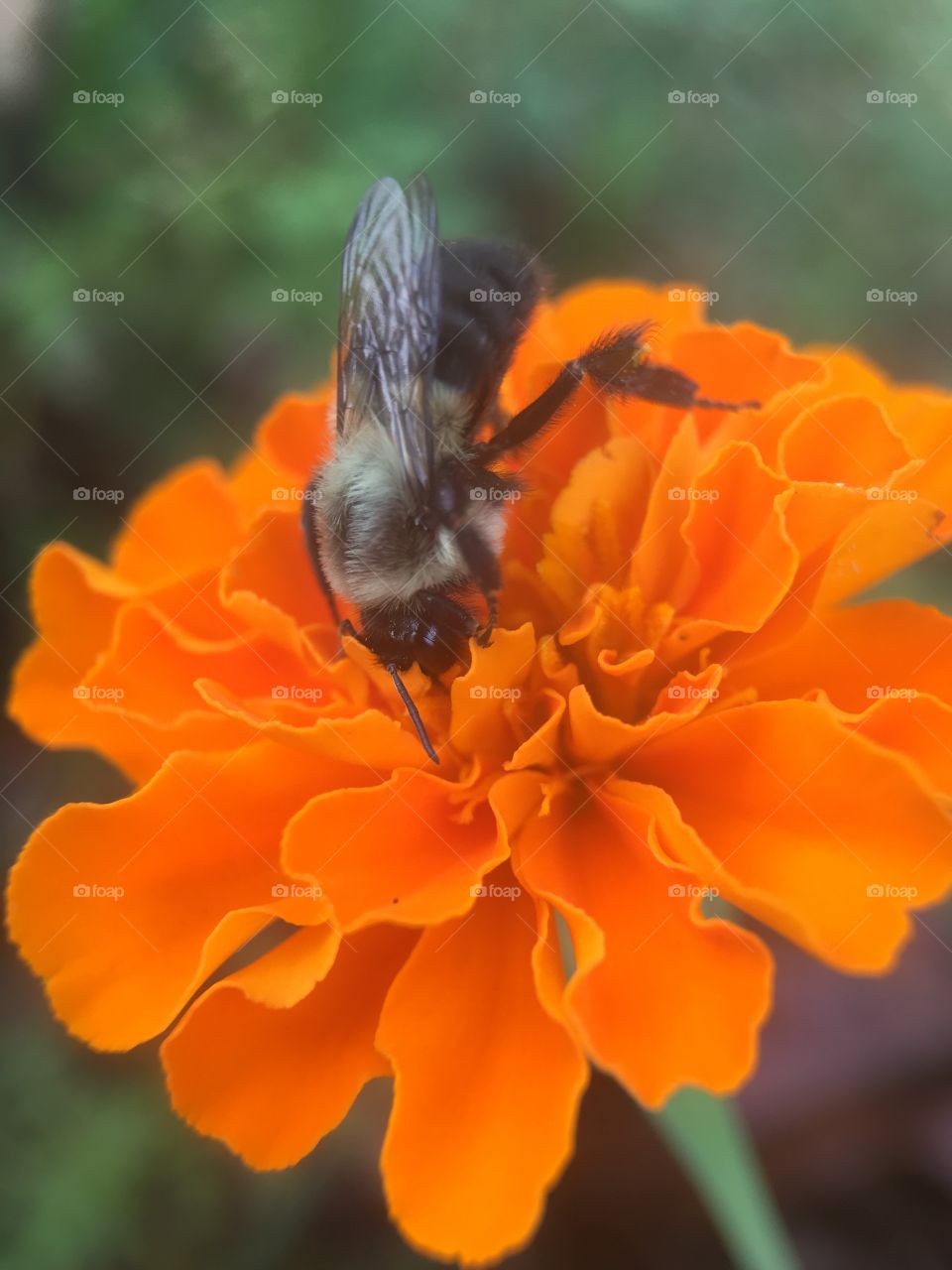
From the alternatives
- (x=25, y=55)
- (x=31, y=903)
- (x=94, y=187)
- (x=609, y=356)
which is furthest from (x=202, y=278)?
(x=31, y=903)

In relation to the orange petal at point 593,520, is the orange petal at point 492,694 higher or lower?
lower

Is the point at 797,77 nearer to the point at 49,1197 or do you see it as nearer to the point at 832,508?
the point at 832,508

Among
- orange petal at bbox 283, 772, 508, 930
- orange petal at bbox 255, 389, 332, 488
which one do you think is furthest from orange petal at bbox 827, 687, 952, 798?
orange petal at bbox 255, 389, 332, 488

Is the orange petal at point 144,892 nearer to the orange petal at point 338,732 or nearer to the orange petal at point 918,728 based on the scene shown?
the orange petal at point 338,732

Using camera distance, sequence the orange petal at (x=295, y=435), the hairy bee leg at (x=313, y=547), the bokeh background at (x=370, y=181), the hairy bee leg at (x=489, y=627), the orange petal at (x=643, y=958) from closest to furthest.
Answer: the orange petal at (x=643, y=958), the hairy bee leg at (x=489, y=627), the hairy bee leg at (x=313, y=547), the orange petal at (x=295, y=435), the bokeh background at (x=370, y=181)

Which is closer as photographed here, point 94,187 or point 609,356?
point 609,356

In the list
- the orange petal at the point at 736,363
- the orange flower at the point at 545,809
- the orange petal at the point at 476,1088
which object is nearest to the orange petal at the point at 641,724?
the orange flower at the point at 545,809
